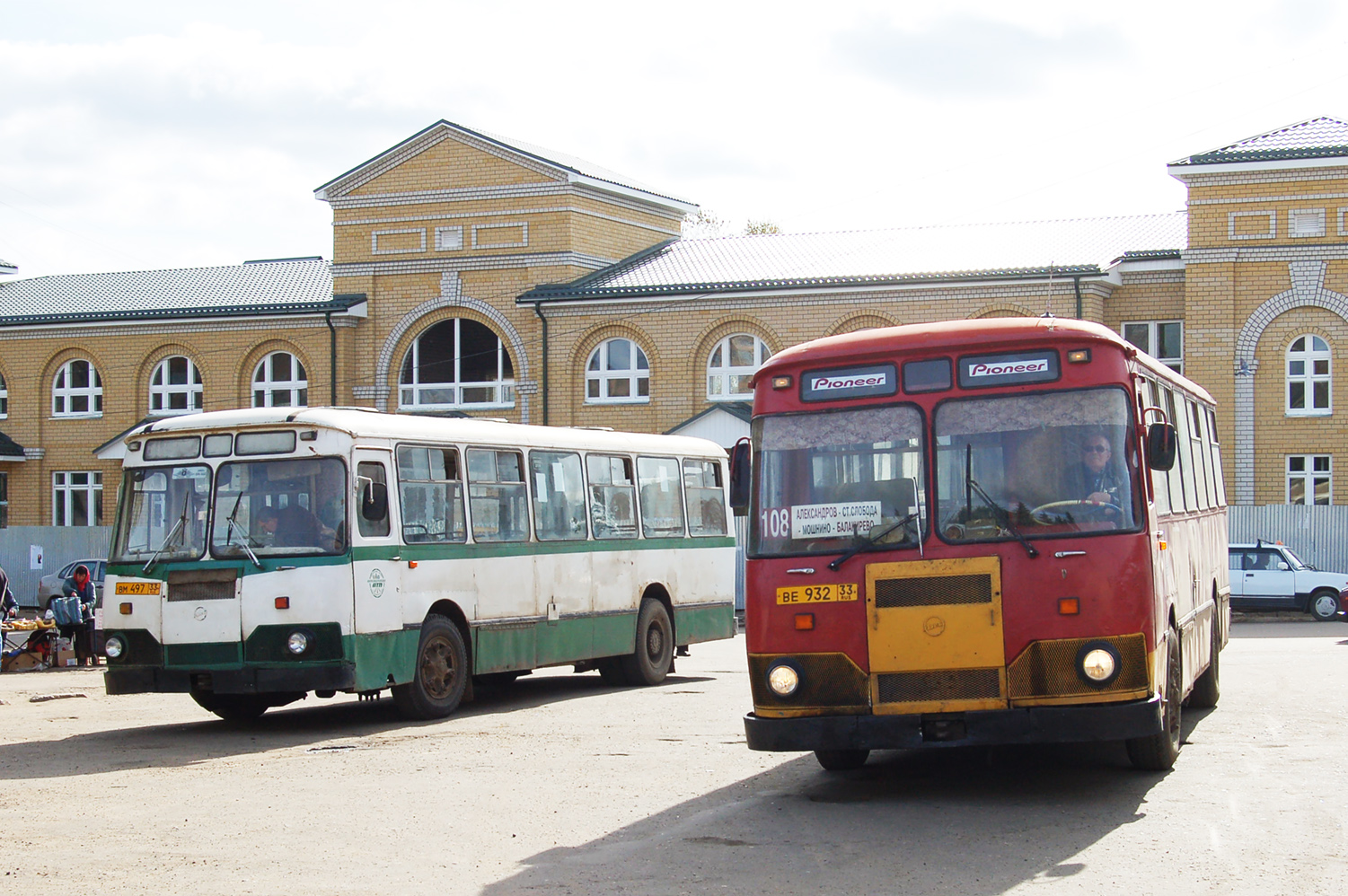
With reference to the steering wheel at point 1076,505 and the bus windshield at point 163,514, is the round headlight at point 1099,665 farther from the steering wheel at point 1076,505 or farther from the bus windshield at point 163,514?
the bus windshield at point 163,514

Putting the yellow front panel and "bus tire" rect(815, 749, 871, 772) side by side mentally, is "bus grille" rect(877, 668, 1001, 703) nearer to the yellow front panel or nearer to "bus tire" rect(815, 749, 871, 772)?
the yellow front panel

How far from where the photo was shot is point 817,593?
957 cm

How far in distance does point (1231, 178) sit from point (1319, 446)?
19.5ft

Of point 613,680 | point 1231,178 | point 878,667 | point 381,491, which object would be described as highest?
point 1231,178

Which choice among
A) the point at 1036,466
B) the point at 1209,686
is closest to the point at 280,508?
the point at 1036,466

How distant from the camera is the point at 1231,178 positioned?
115 feet

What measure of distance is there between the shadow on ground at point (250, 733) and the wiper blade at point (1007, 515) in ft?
20.6

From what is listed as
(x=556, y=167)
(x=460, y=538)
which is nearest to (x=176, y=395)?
(x=556, y=167)

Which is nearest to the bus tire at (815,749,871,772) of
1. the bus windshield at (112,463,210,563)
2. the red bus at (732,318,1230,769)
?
the red bus at (732,318,1230,769)

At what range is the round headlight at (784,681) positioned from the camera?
9.60 metres

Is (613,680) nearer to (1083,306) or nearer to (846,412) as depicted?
(846,412)

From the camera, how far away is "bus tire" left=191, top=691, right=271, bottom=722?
51.4 feet

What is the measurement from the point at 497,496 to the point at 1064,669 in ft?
27.9

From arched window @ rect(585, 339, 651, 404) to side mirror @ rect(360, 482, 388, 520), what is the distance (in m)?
24.9
